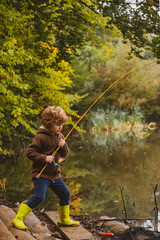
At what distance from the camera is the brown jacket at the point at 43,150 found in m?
3.08

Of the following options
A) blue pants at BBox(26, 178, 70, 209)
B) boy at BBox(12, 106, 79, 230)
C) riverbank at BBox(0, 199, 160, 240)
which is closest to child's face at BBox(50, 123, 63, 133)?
boy at BBox(12, 106, 79, 230)

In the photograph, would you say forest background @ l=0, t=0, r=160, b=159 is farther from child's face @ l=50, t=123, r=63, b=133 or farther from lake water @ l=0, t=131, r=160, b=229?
child's face @ l=50, t=123, r=63, b=133

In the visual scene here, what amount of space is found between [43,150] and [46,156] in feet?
0.48

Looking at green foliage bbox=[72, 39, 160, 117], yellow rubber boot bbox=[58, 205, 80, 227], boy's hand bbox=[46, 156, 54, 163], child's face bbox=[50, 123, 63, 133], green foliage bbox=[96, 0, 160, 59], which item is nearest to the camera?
boy's hand bbox=[46, 156, 54, 163]

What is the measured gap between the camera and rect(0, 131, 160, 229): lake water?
5.00 metres

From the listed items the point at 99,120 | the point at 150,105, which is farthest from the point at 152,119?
the point at 99,120

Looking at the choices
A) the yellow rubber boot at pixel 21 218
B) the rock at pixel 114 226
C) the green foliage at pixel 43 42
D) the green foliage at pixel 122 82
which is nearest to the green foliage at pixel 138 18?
the green foliage at pixel 43 42

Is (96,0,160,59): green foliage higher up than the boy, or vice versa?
(96,0,160,59): green foliage

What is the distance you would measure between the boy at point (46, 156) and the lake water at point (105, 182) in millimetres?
1486

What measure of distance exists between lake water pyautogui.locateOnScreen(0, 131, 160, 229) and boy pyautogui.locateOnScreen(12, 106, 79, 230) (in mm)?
1486

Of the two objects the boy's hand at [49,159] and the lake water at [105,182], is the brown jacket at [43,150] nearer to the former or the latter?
the boy's hand at [49,159]

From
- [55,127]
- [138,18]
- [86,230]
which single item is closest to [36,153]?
[55,127]

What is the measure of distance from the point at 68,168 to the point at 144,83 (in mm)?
16911

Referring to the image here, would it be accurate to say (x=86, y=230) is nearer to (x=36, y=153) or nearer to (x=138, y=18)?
(x=36, y=153)
